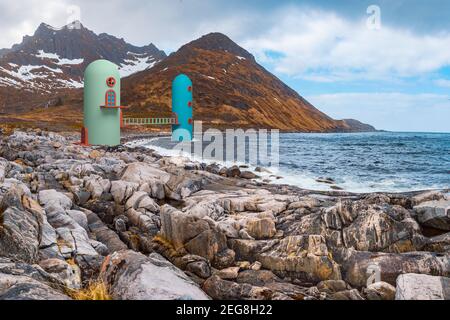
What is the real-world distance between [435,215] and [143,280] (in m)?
8.93

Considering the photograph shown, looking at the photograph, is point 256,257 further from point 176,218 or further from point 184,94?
point 184,94

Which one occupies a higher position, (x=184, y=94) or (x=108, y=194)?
(x=184, y=94)

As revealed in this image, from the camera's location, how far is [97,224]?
1098 cm

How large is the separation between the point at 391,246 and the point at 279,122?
15653 centimetres

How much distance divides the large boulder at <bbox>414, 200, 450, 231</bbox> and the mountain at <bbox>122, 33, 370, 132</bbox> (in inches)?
4370

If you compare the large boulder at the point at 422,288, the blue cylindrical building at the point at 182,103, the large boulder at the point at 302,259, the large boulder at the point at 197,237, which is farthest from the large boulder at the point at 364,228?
the blue cylindrical building at the point at 182,103

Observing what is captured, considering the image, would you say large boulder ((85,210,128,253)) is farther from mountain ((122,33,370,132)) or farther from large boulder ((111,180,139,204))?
mountain ((122,33,370,132))

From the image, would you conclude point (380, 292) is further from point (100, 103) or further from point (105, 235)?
point (100, 103)

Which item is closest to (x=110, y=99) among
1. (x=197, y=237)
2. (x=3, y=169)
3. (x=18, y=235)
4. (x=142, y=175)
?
(x=142, y=175)

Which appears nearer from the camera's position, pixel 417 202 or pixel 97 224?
pixel 97 224

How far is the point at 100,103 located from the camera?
31.7m

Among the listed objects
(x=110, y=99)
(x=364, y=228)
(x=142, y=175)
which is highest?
(x=110, y=99)
